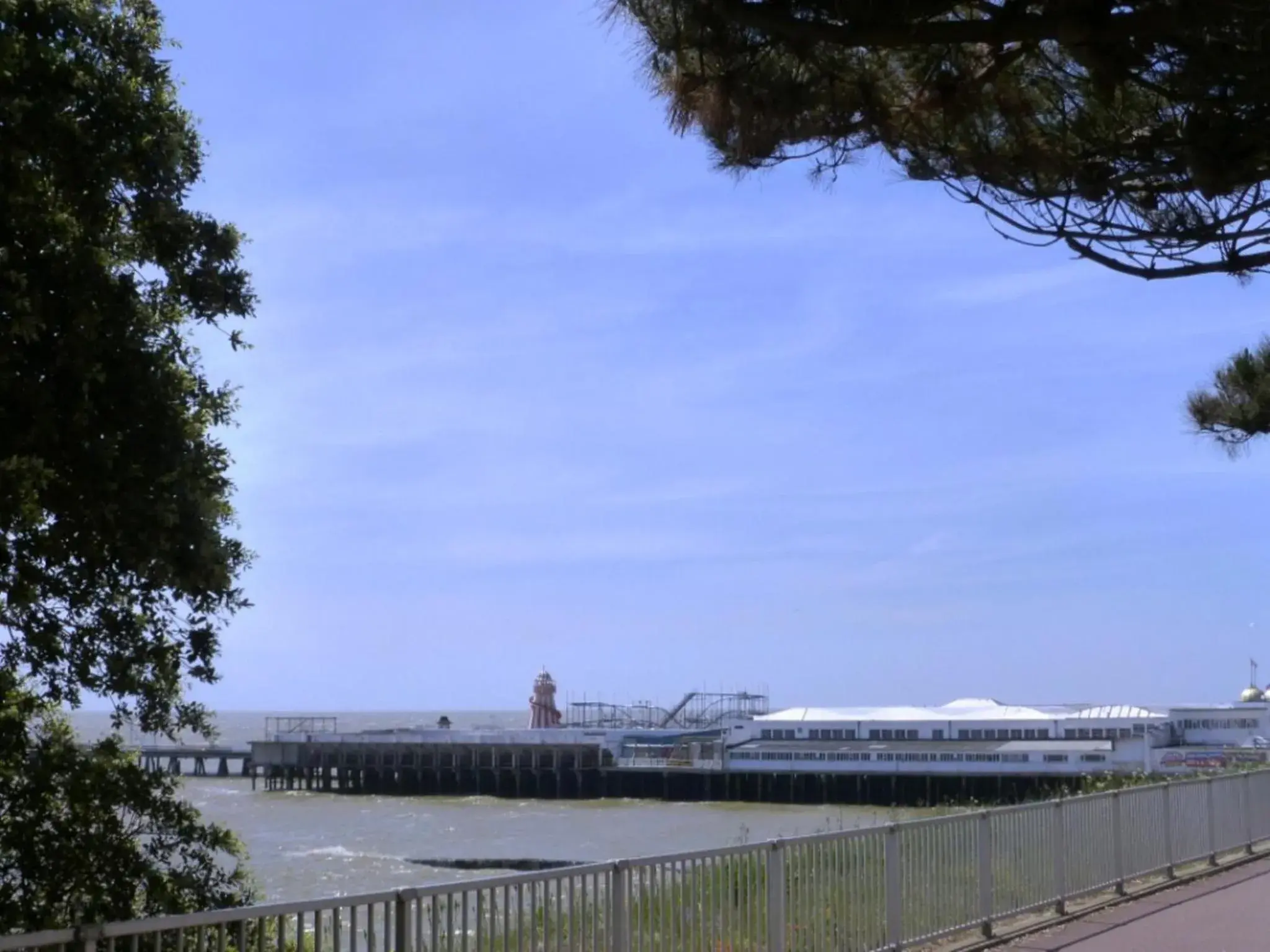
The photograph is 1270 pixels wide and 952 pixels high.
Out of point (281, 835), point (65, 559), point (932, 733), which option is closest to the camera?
point (65, 559)

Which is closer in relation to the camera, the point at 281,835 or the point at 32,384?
the point at 32,384

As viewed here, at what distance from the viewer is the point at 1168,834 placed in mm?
14141

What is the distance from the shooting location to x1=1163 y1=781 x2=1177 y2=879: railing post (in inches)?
553

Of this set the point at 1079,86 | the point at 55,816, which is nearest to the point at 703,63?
the point at 1079,86

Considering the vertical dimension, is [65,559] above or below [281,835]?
above

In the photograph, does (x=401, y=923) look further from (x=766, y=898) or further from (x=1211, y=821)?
(x=1211, y=821)

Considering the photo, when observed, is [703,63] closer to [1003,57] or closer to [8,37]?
[1003,57]

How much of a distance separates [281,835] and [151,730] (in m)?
44.0

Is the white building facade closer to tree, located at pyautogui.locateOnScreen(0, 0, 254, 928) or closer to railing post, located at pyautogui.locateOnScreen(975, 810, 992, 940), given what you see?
railing post, located at pyautogui.locateOnScreen(975, 810, 992, 940)

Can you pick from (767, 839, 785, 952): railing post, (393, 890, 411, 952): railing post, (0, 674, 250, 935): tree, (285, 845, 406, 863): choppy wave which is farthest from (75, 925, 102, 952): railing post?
(285, 845, 406, 863): choppy wave

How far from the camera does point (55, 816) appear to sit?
320 inches

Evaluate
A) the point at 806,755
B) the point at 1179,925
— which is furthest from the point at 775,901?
the point at 806,755

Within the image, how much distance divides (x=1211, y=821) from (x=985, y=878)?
5.57 meters

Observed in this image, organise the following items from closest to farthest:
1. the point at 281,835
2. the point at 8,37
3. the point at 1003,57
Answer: the point at 8,37, the point at 1003,57, the point at 281,835
